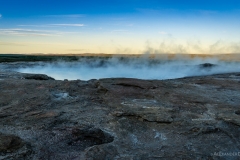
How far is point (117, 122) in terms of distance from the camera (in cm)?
580

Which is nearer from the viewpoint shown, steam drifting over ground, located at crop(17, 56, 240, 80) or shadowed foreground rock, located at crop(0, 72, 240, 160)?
shadowed foreground rock, located at crop(0, 72, 240, 160)

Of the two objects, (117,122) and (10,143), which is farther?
(117,122)

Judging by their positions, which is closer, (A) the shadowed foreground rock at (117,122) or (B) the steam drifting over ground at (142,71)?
(A) the shadowed foreground rock at (117,122)

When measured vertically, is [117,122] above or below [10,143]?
above

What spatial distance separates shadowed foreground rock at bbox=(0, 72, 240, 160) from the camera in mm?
4707

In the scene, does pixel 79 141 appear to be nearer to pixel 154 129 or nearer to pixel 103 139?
pixel 103 139

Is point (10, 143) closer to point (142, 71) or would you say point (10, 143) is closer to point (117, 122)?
point (117, 122)

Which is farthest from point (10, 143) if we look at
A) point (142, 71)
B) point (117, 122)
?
point (142, 71)

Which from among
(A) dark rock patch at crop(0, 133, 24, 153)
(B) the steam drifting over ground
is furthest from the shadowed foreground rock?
(B) the steam drifting over ground

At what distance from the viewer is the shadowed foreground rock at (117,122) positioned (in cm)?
471

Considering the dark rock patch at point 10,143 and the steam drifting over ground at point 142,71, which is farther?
the steam drifting over ground at point 142,71

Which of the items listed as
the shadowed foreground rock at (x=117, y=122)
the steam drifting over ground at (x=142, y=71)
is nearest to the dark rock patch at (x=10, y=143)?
the shadowed foreground rock at (x=117, y=122)

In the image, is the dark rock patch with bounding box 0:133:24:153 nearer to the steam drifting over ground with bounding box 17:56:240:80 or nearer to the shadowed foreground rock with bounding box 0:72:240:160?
the shadowed foreground rock with bounding box 0:72:240:160

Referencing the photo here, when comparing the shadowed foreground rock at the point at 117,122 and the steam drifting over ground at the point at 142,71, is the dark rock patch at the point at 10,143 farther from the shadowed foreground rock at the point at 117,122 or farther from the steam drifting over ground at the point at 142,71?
the steam drifting over ground at the point at 142,71
